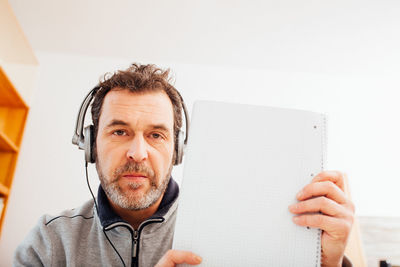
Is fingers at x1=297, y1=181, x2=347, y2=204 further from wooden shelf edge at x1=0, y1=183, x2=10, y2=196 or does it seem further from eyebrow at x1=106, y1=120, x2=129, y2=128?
wooden shelf edge at x1=0, y1=183, x2=10, y2=196

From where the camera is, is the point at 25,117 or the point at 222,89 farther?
the point at 222,89

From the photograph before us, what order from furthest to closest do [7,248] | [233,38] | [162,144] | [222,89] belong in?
[222,89] → [233,38] → [7,248] → [162,144]

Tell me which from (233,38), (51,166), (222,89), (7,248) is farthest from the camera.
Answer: (222,89)

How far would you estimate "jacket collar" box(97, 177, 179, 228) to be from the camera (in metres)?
1.11

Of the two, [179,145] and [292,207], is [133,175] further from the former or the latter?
[292,207]

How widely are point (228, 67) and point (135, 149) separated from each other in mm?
1491

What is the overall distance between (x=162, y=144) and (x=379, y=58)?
193 cm

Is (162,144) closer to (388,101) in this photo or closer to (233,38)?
(233,38)

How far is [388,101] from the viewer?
260 cm

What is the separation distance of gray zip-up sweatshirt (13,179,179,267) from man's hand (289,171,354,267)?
55 cm

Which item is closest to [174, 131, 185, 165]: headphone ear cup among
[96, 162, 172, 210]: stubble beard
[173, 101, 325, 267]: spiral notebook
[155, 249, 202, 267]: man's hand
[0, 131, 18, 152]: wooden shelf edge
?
[96, 162, 172, 210]: stubble beard

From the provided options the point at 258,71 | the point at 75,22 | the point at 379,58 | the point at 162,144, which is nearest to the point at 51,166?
the point at 75,22

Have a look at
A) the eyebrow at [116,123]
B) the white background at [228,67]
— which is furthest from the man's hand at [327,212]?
the white background at [228,67]

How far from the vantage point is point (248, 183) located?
0.78 meters
